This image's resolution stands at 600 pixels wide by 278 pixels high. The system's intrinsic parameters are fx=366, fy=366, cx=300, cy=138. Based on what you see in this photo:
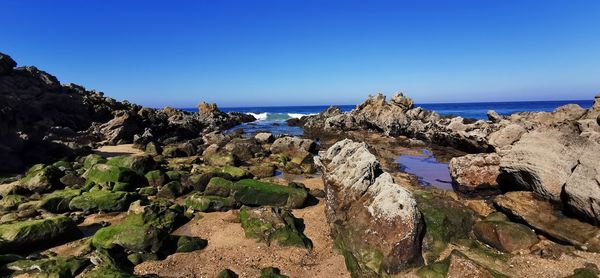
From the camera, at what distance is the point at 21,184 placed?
728 inches

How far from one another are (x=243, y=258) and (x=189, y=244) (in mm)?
1883

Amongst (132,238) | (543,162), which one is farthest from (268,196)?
(543,162)

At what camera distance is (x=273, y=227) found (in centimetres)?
1221

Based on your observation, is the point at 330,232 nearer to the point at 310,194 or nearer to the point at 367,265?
the point at 367,265

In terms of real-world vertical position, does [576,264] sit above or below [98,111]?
below

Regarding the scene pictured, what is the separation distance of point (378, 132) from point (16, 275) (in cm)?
4184

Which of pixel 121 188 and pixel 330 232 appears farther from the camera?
pixel 121 188

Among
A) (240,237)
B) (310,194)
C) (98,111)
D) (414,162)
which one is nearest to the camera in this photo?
(240,237)

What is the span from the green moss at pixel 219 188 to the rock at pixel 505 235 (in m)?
10.2

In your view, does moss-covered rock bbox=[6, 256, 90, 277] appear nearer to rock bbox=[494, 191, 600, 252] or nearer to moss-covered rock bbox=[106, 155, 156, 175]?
moss-covered rock bbox=[106, 155, 156, 175]

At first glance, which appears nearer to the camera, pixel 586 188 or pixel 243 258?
pixel 243 258

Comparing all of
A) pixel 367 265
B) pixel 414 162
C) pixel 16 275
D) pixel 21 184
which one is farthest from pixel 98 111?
pixel 367 265

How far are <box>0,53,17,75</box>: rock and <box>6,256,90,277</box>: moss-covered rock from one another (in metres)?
44.4

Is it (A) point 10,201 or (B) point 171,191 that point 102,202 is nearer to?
(B) point 171,191
